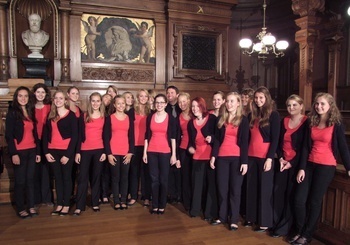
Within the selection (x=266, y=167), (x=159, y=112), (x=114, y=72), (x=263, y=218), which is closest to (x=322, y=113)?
(x=266, y=167)

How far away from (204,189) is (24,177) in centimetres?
211

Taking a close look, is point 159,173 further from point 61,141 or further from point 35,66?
point 35,66

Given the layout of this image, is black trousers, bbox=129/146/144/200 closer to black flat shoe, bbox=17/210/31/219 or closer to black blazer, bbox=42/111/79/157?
black blazer, bbox=42/111/79/157

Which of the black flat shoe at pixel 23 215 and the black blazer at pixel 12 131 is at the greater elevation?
the black blazer at pixel 12 131

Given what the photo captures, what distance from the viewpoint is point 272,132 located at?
121 inches

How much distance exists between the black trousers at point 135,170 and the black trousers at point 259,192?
4.77ft

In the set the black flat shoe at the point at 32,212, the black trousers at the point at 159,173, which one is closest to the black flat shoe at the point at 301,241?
the black trousers at the point at 159,173

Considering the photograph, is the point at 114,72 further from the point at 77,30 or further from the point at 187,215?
the point at 187,215

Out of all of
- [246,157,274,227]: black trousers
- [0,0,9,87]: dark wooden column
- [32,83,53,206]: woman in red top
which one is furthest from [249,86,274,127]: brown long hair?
[0,0,9,87]: dark wooden column

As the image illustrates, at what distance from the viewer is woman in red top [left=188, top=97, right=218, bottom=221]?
347cm

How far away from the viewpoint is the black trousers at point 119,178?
3727mm

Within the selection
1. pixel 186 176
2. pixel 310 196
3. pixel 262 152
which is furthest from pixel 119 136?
pixel 310 196

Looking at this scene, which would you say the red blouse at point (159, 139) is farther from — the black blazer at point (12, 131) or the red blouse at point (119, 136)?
the black blazer at point (12, 131)

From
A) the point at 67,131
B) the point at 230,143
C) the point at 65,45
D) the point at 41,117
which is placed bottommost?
the point at 230,143
